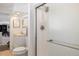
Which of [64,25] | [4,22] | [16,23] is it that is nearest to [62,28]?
[64,25]

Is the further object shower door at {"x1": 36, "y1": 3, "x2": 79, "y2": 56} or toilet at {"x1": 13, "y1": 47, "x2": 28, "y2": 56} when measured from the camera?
toilet at {"x1": 13, "y1": 47, "x2": 28, "y2": 56}

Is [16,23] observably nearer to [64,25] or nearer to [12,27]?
[12,27]

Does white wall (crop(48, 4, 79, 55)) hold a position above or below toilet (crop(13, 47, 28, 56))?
above

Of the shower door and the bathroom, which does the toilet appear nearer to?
the bathroom

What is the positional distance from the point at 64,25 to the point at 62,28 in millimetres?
42

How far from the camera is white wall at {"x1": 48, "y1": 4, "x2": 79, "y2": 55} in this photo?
0.93 meters

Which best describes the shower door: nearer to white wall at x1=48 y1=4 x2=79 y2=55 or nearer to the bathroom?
white wall at x1=48 y1=4 x2=79 y2=55

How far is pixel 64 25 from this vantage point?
1.05m

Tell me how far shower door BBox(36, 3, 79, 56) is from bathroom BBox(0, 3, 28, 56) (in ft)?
0.81

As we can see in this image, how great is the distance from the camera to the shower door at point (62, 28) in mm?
938

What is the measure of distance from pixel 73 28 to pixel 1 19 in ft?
2.52

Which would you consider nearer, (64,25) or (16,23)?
(64,25)

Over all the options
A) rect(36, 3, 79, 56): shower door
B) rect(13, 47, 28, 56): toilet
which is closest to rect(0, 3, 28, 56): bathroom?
rect(13, 47, 28, 56): toilet

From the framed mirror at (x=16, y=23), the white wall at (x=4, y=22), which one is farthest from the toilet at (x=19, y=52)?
the framed mirror at (x=16, y=23)
